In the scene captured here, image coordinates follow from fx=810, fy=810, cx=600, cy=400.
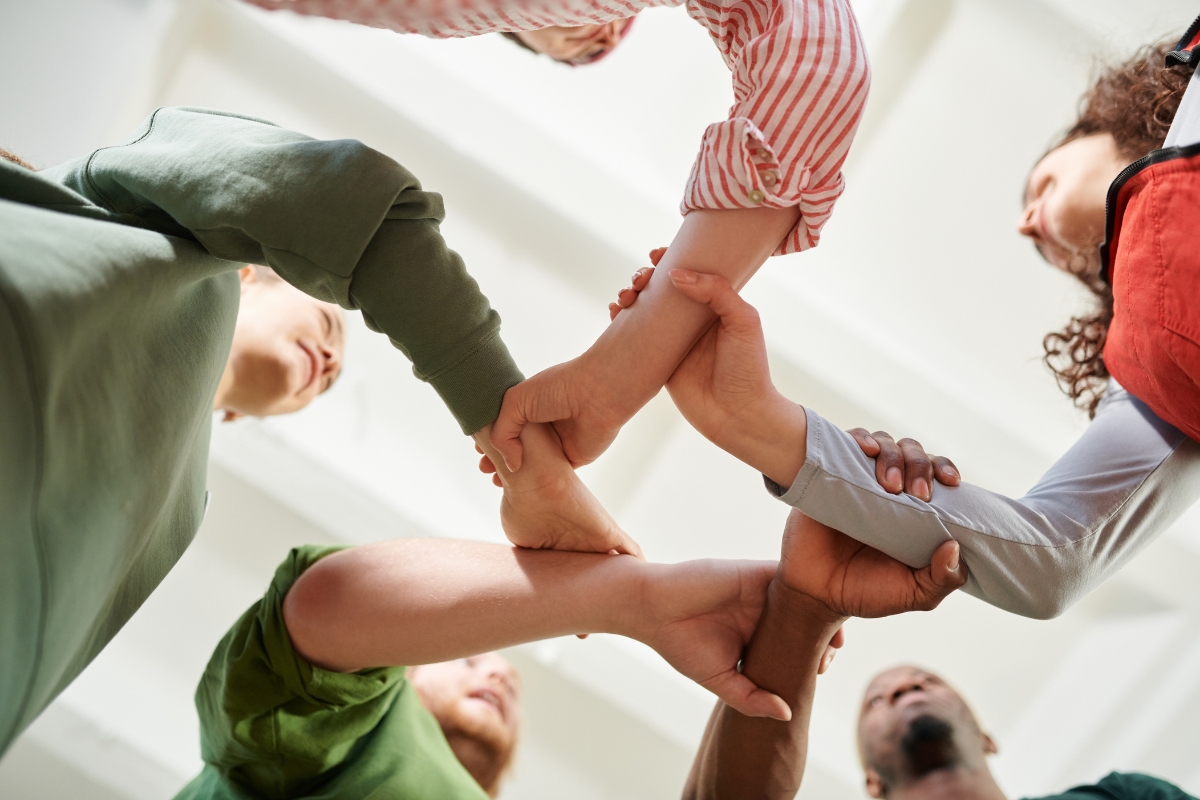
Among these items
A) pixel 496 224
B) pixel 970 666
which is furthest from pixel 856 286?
pixel 970 666

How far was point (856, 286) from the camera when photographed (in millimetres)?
1669

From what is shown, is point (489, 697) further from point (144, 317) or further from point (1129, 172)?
point (1129, 172)

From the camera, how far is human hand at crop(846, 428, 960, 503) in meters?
0.82

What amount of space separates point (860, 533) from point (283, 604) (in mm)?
653

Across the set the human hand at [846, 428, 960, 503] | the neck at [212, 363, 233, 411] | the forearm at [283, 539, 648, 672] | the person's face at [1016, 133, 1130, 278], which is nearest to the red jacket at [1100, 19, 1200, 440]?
the human hand at [846, 428, 960, 503]

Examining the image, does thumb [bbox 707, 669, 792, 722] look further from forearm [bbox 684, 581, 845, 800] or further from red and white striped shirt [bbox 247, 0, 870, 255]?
red and white striped shirt [bbox 247, 0, 870, 255]

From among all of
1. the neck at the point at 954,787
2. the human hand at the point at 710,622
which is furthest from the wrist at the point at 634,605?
the neck at the point at 954,787

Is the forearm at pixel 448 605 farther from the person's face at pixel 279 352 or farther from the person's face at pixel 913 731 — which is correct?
the person's face at pixel 913 731

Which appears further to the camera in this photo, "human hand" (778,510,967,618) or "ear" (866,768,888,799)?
"ear" (866,768,888,799)

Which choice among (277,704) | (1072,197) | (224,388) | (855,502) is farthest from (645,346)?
(224,388)

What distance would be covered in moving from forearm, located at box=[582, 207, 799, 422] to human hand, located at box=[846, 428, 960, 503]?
0.23 m

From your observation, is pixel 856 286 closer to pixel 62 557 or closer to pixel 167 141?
pixel 167 141

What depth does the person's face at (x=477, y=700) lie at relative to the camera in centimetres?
154

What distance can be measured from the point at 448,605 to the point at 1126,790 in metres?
1.09
